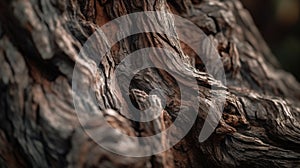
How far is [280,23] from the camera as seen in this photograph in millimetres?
2852

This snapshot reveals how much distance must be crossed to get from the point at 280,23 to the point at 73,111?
89.9 inches

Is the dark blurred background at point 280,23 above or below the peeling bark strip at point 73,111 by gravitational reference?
below

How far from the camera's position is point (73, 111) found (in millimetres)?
778

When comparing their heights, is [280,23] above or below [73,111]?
below

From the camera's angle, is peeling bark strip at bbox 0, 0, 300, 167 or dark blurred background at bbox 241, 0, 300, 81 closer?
peeling bark strip at bbox 0, 0, 300, 167

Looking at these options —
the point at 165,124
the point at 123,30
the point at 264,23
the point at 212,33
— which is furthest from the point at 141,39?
the point at 264,23

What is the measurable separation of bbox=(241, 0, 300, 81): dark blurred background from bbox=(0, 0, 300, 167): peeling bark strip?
1600 millimetres

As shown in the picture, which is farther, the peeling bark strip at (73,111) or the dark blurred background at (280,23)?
the dark blurred background at (280,23)

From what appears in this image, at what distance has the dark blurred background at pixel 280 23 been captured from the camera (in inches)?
105

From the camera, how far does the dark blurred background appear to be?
2.66 m

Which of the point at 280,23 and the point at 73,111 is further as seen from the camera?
the point at 280,23

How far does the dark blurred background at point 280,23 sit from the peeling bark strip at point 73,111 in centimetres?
160

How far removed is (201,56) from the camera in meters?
1.16

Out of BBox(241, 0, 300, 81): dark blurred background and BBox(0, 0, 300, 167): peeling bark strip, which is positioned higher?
BBox(0, 0, 300, 167): peeling bark strip
